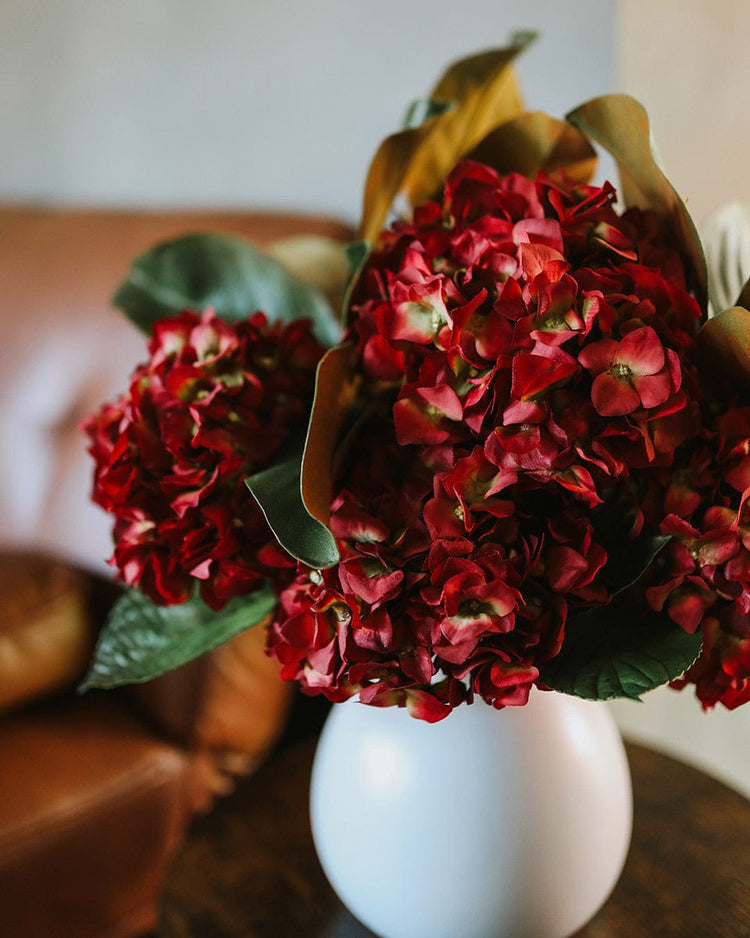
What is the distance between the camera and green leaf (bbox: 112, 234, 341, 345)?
A: 0.48 metres

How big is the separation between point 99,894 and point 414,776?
1.56 feet

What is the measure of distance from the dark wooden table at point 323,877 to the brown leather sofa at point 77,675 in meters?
0.18

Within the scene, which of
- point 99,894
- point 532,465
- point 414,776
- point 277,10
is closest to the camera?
point 532,465

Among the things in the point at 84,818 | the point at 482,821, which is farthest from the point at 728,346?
the point at 84,818

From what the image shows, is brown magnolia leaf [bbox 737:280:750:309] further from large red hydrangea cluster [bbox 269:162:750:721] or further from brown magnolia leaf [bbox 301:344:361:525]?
brown magnolia leaf [bbox 301:344:361:525]

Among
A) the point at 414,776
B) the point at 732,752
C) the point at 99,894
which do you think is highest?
the point at 414,776

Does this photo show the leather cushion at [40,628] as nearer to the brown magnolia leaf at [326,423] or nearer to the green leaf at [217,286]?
the green leaf at [217,286]

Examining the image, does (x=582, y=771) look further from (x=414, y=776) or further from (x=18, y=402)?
(x=18, y=402)

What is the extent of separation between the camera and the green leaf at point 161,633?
16.9 inches

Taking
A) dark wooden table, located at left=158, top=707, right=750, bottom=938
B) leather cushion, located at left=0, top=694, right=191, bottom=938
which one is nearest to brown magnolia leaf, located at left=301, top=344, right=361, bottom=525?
dark wooden table, located at left=158, top=707, right=750, bottom=938

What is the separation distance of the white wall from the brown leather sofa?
0.35ft

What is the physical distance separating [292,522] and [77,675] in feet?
1.91

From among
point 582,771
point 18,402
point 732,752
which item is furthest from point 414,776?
point 18,402

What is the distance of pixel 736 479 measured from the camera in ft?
1.09
